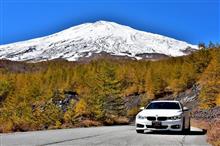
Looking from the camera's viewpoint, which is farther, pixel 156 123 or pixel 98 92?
pixel 98 92

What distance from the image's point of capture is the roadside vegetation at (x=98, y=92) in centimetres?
3538

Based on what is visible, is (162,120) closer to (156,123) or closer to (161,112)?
(156,123)

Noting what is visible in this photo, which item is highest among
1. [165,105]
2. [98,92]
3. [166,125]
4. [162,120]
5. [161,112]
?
[98,92]

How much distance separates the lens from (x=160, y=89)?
106 m

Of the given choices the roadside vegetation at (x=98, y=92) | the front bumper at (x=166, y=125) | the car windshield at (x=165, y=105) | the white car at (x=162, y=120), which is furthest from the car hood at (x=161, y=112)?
the roadside vegetation at (x=98, y=92)

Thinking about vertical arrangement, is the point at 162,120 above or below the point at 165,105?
below

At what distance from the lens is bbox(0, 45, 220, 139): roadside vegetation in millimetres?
35375

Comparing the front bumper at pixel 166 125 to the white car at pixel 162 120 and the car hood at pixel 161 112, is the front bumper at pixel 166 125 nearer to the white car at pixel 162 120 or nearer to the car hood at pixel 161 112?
the white car at pixel 162 120

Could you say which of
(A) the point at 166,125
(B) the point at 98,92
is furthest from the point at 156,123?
(B) the point at 98,92

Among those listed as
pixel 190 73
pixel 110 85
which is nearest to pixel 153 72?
pixel 190 73

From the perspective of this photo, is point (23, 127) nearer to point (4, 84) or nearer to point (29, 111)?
point (29, 111)

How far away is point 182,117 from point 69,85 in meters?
117

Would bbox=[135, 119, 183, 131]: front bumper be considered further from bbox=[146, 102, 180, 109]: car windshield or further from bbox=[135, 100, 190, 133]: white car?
bbox=[146, 102, 180, 109]: car windshield

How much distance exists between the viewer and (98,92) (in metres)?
57.2
